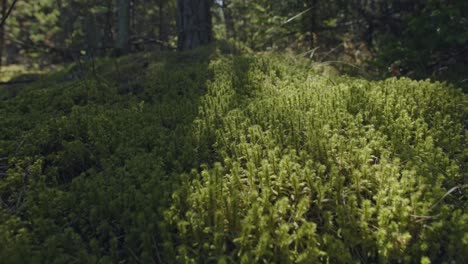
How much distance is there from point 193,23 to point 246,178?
5085mm

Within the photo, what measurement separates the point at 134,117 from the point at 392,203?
2760mm

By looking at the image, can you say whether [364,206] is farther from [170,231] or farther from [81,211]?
[81,211]

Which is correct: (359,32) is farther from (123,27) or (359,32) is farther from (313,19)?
(123,27)

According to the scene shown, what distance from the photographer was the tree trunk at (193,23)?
266 inches

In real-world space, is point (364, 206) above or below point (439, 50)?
below

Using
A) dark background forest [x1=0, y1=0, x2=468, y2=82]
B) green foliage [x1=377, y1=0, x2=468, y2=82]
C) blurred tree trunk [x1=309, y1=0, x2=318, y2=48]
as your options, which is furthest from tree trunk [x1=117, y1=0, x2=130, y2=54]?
green foliage [x1=377, y1=0, x2=468, y2=82]

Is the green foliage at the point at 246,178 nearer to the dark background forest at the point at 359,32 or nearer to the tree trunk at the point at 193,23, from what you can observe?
the dark background forest at the point at 359,32

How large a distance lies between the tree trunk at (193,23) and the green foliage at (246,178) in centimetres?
316

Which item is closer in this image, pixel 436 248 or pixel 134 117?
pixel 436 248

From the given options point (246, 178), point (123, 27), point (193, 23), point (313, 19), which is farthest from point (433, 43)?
point (123, 27)

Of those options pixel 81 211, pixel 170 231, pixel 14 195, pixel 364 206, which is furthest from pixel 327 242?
pixel 14 195

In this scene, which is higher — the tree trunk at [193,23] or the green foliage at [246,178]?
the tree trunk at [193,23]

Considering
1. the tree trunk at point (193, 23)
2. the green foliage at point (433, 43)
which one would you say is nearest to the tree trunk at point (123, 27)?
the tree trunk at point (193, 23)

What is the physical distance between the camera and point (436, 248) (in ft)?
6.59
